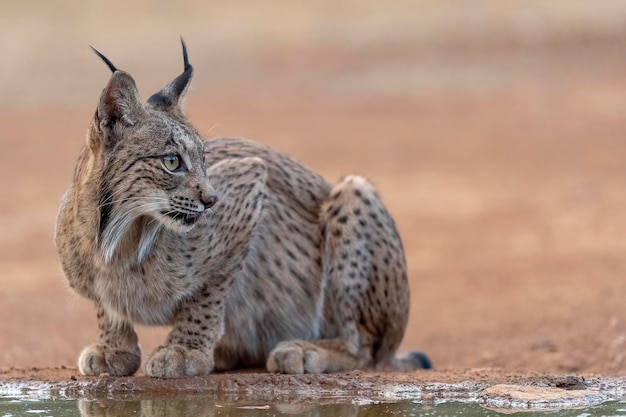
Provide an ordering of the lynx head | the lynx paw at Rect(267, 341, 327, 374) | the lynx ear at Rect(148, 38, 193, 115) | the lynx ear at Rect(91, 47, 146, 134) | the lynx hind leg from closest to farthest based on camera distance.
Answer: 1. the lynx ear at Rect(91, 47, 146, 134)
2. the lynx head
3. the lynx ear at Rect(148, 38, 193, 115)
4. the lynx paw at Rect(267, 341, 327, 374)
5. the lynx hind leg

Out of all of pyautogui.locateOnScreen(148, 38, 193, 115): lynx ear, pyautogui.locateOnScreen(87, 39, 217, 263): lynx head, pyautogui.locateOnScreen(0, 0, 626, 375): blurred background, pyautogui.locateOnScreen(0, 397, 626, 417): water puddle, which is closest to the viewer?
pyautogui.locateOnScreen(0, 397, 626, 417): water puddle

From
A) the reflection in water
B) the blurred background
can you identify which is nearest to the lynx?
the reflection in water

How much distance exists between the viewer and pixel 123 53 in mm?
26438

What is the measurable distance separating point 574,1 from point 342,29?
6672 mm

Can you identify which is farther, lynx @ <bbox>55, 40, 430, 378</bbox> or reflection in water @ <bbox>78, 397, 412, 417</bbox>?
lynx @ <bbox>55, 40, 430, 378</bbox>

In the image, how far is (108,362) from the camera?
22.2ft

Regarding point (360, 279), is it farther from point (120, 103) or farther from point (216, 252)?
point (120, 103)

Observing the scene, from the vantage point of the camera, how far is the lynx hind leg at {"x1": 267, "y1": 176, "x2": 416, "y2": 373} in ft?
24.2

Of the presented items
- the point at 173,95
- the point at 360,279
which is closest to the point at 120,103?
the point at 173,95

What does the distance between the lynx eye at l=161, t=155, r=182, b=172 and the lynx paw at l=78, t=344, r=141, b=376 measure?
1.34 metres

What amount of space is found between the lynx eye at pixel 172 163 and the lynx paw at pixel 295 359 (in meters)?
1.50

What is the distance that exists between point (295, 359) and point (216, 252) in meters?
0.80

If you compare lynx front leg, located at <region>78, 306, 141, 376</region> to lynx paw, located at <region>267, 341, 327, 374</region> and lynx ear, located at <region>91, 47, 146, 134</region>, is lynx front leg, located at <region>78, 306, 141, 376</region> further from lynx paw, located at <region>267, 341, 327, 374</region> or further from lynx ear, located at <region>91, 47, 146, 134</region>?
lynx ear, located at <region>91, 47, 146, 134</region>

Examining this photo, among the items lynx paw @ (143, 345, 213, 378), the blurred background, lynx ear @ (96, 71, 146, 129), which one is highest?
the blurred background
